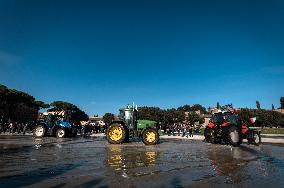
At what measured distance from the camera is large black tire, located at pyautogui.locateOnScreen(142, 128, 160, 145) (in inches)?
737

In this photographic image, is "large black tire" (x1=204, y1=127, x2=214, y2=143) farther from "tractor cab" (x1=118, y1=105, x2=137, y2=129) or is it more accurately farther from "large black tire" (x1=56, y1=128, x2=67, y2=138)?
"large black tire" (x1=56, y1=128, x2=67, y2=138)

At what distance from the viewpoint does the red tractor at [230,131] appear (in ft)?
61.9

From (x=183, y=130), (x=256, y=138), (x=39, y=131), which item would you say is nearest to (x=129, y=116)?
(x=256, y=138)

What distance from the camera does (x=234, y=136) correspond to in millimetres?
18797

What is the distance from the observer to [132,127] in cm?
1984

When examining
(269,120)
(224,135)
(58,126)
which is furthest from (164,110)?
(224,135)

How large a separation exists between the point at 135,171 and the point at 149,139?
10627 mm

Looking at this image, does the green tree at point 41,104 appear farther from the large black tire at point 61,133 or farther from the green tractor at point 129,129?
the green tractor at point 129,129

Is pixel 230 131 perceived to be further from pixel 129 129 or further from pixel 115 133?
pixel 115 133

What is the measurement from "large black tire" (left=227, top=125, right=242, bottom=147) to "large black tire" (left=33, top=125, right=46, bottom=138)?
1422 centimetres

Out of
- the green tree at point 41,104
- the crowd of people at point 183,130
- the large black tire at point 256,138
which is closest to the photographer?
the large black tire at point 256,138

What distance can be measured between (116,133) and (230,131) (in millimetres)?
6235

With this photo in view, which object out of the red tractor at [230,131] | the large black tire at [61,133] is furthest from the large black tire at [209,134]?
the large black tire at [61,133]

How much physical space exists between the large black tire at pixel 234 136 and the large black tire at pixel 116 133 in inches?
224
